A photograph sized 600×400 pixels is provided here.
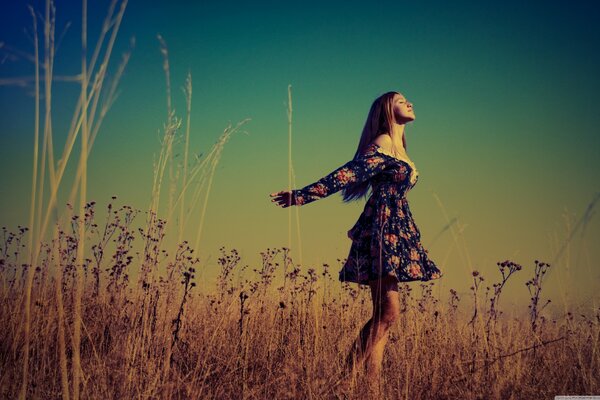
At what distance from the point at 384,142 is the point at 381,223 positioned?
0.62 m

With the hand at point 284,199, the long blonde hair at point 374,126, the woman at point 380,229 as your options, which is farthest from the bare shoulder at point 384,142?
the hand at point 284,199

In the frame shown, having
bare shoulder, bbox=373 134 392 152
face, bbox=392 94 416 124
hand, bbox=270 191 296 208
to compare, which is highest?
face, bbox=392 94 416 124

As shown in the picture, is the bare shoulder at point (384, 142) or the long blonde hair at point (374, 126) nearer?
the bare shoulder at point (384, 142)

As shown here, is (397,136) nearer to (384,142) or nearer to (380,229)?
(384,142)

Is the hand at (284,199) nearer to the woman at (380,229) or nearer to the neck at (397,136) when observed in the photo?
the woman at (380,229)

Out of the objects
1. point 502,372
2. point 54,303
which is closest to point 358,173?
point 502,372

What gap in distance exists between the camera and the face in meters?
3.23

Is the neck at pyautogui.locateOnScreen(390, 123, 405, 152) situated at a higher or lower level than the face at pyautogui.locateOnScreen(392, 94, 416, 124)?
lower

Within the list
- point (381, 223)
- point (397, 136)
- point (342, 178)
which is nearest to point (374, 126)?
point (397, 136)

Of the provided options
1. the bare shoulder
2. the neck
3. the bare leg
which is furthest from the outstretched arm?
the bare leg

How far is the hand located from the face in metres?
1.09

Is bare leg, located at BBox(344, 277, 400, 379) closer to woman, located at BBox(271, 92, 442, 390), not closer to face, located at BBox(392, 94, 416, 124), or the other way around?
woman, located at BBox(271, 92, 442, 390)

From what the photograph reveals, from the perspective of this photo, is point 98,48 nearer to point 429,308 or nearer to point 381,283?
point 381,283

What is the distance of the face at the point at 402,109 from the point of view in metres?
3.23
